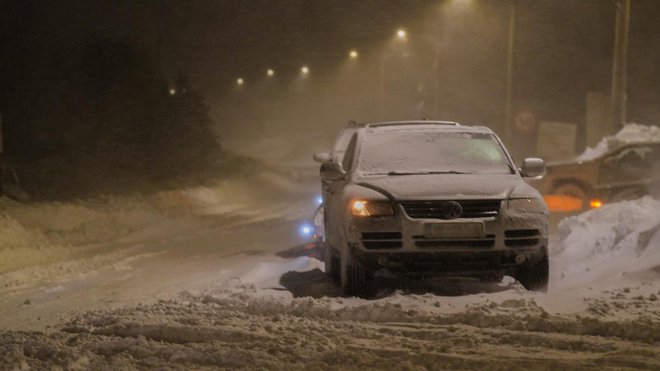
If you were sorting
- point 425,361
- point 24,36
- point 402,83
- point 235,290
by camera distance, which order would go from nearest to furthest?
1. point 425,361
2. point 235,290
3. point 24,36
4. point 402,83

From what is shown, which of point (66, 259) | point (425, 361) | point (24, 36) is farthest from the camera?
point (24, 36)

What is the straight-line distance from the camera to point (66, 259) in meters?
12.4

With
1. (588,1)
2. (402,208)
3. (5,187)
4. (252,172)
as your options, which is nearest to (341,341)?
(402,208)

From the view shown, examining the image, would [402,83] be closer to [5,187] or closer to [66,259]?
[5,187]

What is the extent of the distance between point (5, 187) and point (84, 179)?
22.3 feet

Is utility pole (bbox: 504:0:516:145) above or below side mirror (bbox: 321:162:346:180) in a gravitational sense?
above

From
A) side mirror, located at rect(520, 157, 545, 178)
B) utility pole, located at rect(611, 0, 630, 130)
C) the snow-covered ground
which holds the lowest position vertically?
the snow-covered ground

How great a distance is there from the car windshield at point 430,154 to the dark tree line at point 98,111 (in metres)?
23.6

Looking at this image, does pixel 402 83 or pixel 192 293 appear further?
pixel 402 83

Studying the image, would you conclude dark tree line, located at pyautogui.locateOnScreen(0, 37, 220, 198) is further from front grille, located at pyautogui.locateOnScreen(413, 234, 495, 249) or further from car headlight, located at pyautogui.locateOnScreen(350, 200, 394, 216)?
front grille, located at pyautogui.locateOnScreen(413, 234, 495, 249)

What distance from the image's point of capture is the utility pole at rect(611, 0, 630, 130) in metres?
21.1

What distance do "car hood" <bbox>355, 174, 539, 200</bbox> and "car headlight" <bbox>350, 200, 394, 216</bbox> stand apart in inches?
4.2

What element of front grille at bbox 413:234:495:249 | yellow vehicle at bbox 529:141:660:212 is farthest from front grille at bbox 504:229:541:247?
yellow vehicle at bbox 529:141:660:212

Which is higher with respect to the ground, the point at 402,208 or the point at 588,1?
the point at 588,1
